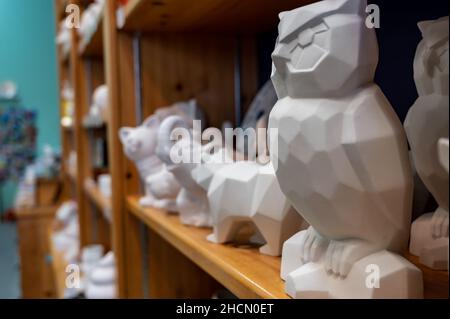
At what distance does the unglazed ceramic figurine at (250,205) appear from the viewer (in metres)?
0.65

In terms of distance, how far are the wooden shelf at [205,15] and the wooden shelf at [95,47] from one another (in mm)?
317

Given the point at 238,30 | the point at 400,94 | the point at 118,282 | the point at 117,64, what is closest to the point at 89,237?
the point at 118,282

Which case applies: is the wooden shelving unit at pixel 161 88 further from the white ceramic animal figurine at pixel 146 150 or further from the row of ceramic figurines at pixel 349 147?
the row of ceramic figurines at pixel 349 147

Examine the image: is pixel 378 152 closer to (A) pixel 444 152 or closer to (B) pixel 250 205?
(A) pixel 444 152

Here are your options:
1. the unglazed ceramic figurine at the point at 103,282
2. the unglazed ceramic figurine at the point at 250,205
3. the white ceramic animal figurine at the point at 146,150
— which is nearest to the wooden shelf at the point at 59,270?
the unglazed ceramic figurine at the point at 103,282

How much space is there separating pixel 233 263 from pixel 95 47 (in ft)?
4.78

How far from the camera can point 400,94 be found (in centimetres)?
76

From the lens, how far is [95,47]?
187cm

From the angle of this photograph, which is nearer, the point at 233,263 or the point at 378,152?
the point at 378,152

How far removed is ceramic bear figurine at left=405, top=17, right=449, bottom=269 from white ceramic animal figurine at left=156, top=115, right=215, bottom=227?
428 mm

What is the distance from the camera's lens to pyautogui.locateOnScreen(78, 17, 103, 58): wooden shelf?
1547 millimetres

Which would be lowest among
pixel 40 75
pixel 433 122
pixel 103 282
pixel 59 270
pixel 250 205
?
pixel 59 270

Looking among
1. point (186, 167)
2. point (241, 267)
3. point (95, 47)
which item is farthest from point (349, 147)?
point (95, 47)

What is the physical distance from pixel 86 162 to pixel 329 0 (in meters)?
1.84
